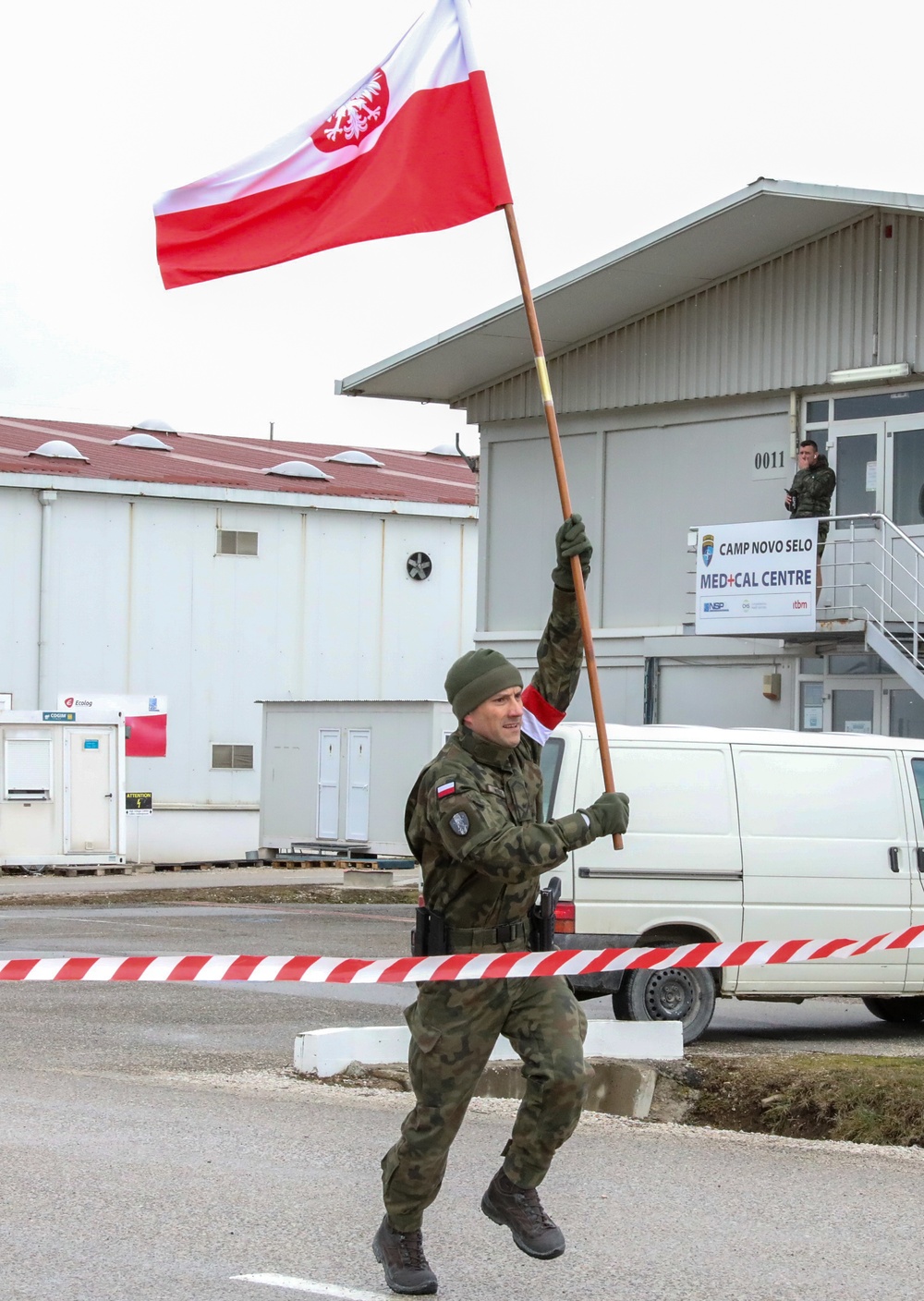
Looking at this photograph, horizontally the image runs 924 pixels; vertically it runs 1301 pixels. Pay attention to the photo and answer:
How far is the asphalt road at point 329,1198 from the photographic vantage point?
5.54m

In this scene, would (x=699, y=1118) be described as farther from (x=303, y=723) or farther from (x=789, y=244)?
(x=303, y=723)

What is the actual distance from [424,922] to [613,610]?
20385mm

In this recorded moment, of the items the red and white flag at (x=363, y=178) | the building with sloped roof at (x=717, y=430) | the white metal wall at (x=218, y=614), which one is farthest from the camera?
the white metal wall at (x=218, y=614)

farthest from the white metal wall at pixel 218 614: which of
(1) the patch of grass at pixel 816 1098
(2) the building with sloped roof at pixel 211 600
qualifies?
(1) the patch of grass at pixel 816 1098

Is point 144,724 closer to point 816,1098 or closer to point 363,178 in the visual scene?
point 816,1098

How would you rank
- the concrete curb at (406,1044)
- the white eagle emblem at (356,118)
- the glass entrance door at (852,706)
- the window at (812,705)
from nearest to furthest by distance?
the white eagle emblem at (356,118), the concrete curb at (406,1044), the glass entrance door at (852,706), the window at (812,705)

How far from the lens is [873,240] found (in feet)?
74.5

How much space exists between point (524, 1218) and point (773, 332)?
19751mm

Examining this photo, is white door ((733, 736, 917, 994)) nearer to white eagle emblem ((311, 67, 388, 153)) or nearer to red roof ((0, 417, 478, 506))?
white eagle emblem ((311, 67, 388, 153))

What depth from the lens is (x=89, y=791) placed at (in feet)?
93.0

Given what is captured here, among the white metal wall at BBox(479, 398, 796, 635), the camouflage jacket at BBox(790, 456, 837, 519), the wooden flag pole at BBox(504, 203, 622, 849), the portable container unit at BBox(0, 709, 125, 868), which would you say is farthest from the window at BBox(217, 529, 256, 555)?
the wooden flag pole at BBox(504, 203, 622, 849)

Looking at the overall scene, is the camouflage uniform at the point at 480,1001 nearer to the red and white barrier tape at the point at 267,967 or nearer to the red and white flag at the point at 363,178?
the red and white barrier tape at the point at 267,967

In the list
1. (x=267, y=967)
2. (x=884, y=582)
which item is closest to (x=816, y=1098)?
(x=267, y=967)

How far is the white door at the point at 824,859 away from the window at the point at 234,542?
975 inches
